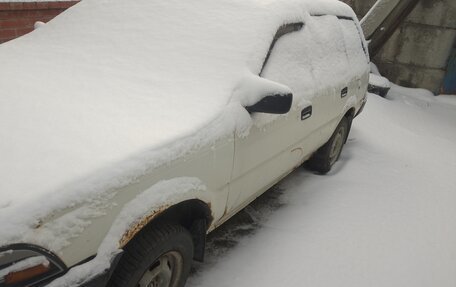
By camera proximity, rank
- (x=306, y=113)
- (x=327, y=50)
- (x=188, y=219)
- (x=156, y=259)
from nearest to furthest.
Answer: (x=156, y=259), (x=188, y=219), (x=306, y=113), (x=327, y=50)

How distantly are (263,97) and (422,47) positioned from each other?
6.95 m

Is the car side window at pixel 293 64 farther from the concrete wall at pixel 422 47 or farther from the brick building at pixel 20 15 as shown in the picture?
the concrete wall at pixel 422 47

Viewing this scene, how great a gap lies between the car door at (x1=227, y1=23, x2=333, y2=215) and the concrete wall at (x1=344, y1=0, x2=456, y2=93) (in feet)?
18.5

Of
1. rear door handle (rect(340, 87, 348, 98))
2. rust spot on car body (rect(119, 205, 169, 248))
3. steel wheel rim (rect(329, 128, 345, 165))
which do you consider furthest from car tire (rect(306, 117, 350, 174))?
rust spot on car body (rect(119, 205, 169, 248))

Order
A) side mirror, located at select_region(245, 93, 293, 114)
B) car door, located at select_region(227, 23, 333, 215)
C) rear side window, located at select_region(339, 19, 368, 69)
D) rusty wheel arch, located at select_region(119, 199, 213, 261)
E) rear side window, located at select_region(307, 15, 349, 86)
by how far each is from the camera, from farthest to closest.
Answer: rear side window, located at select_region(339, 19, 368, 69), rear side window, located at select_region(307, 15, 349, 86), car door, located at select_region(227, 23, 333, 215), side mirror, located at select_region(245, 93, 293, 114), rusty wheel arch, located at select_region(119, 199, 213, 261)

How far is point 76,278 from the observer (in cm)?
143

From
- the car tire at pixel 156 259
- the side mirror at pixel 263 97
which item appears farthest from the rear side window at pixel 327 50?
the car tire at pixel 156 259

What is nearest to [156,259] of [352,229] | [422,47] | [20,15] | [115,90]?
[115,90]

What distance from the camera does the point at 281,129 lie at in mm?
2605

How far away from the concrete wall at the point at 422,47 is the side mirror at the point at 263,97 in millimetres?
6820

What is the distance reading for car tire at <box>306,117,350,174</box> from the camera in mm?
3938

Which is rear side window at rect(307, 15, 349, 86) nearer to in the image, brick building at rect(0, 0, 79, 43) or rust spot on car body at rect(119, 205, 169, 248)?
rust spot on car body at rect(119, 205, 169, 248)

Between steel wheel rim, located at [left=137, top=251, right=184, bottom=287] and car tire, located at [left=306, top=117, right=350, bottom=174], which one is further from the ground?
steel wheel rim, located at [left=137, top=251, right=184, bottom=287]

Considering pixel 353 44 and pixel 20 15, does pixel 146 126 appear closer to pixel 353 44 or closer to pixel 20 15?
pixel 353 44
